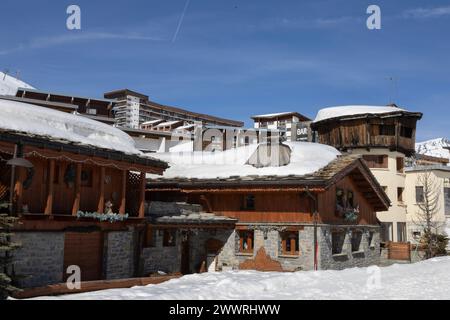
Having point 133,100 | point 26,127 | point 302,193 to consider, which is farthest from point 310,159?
point 133,100

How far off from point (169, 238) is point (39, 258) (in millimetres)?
7861

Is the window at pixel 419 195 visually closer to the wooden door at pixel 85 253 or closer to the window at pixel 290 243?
the window at pixel 290 243

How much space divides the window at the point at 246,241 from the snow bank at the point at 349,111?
68.0ft

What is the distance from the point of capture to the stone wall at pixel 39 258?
14484 mm

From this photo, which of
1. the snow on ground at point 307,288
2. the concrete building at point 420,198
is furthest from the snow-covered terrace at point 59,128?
the concrete building at point 420,198

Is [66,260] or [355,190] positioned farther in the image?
[355,190]

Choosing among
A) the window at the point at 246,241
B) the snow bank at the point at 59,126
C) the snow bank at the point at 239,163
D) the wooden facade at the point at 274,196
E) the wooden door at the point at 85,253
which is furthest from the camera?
the window at the point at 246,241

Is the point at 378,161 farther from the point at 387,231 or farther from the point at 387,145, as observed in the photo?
the point at 387,231

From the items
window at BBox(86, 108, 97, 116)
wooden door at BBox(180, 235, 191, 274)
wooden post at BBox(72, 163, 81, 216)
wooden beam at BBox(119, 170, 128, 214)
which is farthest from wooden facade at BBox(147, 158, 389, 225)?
window at BBox(86, 108, 97, 116)

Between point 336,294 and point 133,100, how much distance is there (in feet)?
193

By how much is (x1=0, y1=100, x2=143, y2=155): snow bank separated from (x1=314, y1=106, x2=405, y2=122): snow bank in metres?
26.1
